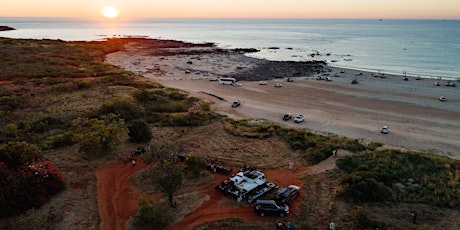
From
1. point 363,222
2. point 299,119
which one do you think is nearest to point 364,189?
point 363,222

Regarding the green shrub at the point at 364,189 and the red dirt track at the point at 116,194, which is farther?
the green shrub at the point at 364,189

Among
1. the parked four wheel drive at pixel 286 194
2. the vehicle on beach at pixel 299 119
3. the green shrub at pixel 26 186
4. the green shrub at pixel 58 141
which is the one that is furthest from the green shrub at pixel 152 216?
the vehicle on beach at pixel 299 119

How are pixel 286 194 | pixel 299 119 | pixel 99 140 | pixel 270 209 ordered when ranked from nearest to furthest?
pixel 270 209, pixel 286 194, pixel 99 140, pixel 299 119

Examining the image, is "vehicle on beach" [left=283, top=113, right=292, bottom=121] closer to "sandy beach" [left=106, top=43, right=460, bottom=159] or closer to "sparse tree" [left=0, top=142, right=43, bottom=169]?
"sandy beach" [left=106, top=43, right=460, bottom=159]

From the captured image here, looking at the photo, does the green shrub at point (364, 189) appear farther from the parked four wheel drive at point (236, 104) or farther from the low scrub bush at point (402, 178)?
the parked four wheel drive at point (236, 104)

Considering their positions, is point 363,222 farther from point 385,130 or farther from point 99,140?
point 385,130

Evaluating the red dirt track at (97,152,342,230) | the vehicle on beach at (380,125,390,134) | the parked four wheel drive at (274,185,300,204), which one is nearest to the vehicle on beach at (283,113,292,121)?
the vehicle on beach at (380,125,390,134)

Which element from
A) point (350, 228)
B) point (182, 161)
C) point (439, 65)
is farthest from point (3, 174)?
point (439, 65)
